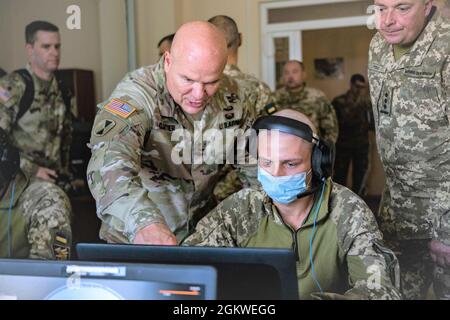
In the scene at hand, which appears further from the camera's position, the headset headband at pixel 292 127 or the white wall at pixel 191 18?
the white wall at pixel 191 18

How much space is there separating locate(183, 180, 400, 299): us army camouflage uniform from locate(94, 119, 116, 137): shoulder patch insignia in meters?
0.31

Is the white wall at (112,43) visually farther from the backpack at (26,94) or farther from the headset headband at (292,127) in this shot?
the headset headband at (292,127)

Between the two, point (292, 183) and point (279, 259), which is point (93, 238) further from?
point (279, 259)

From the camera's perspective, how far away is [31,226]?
1.59 meters

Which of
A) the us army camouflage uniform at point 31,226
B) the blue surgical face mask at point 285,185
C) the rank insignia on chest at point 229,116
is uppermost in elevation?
the rank insignia on chest at point 229,116

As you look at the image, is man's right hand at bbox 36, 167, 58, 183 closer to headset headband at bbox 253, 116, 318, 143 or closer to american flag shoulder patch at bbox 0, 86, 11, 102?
american flag shoulder patch at bbox 0, 86, 11, 102

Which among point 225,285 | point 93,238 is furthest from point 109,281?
point 93,238

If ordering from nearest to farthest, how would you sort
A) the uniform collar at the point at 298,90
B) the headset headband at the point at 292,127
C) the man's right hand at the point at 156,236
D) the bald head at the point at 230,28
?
the man's right hand at the point at 156,236
the headset headband at the point at 292,127
the bald head at the point at 230,28
the uniform collar at the point at 298,90

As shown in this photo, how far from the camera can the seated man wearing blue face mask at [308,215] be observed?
1.14 metres

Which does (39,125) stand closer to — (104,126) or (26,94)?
(26,94)

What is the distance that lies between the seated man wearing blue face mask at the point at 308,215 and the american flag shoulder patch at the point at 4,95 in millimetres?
765

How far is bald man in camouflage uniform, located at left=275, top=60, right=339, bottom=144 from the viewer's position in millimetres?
1569

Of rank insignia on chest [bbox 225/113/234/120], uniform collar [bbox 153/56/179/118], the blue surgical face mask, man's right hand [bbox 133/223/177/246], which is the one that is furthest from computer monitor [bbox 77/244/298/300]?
rank insignia on chest [bbox 225/113/234/120]

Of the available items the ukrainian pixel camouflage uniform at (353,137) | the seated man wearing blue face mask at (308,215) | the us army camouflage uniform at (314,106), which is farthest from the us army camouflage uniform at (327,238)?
the us army camouflage uniform at (314,106)
